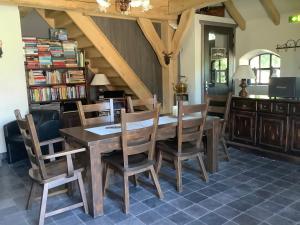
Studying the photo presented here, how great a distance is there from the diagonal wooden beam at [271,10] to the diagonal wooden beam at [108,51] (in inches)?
106

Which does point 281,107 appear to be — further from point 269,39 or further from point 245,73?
point 269,39

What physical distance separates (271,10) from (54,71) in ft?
13.7

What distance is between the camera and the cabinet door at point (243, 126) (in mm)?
4090

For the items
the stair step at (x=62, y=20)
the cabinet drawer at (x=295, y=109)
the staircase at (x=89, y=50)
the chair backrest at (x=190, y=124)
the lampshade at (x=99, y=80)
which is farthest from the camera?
the lampshade at (x=99, y=80)

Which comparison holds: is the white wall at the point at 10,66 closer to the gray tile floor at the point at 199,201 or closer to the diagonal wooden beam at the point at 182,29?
the gray tile floor at the point at 199,201

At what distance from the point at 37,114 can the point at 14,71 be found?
0.75 meters

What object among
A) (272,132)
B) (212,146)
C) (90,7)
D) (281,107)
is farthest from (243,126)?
(90,7)

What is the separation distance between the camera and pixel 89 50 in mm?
5164

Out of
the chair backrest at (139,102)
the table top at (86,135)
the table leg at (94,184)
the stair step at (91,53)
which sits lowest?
the table leg at (94,184)

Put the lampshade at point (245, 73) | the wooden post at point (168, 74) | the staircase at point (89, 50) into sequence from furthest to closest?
the wooden post at point (168, 74) < the staircase at point (89, 50) < the lampshade at point (245, 73)

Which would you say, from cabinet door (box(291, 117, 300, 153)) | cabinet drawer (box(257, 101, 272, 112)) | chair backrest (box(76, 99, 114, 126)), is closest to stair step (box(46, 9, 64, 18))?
chair backrest (box(76, 99, 114, 126))

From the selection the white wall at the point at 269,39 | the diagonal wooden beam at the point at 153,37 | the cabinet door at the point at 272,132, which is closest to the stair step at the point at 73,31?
the diagonal wooden beam at the point at 153,37

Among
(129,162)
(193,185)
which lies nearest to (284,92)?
(193,185)

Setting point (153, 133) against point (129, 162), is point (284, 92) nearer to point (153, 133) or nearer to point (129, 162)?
point (153, 133)
